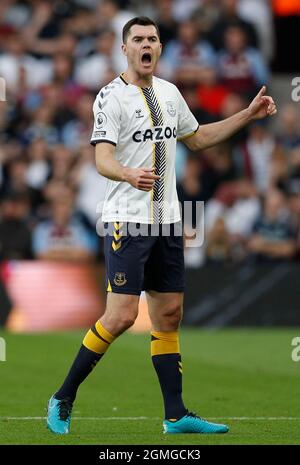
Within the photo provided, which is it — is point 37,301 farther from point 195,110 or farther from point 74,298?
point 195,110

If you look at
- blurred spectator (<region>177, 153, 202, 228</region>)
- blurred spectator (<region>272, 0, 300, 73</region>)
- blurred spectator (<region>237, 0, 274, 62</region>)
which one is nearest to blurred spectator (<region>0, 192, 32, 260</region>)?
blurred spectator (<region>177, 153, 202, 228</region>)

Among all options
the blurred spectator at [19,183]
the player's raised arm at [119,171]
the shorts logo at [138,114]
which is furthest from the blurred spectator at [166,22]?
the player's raised arm at [119,171]

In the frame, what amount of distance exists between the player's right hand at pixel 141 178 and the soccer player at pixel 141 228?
32 centimetres

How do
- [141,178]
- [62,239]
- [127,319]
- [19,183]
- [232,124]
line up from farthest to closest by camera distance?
[19,183] → [62,239] → [232,124] → [127,319] → [141,178]

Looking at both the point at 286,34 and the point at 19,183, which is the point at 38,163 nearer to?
the point at 19,183

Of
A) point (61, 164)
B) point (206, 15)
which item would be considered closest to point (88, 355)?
point (61, 164)

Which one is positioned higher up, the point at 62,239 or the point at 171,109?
the point at 171,109

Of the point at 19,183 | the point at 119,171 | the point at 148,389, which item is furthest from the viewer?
the point at 19,183

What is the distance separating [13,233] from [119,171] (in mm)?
9314

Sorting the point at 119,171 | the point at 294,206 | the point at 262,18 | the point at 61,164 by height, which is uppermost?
the point at 262,18

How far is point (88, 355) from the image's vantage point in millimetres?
8227

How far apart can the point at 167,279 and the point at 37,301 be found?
856cm

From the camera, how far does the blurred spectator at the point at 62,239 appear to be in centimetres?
1708

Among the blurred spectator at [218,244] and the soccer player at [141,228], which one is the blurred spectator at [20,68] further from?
the soccer player at [141,228]
